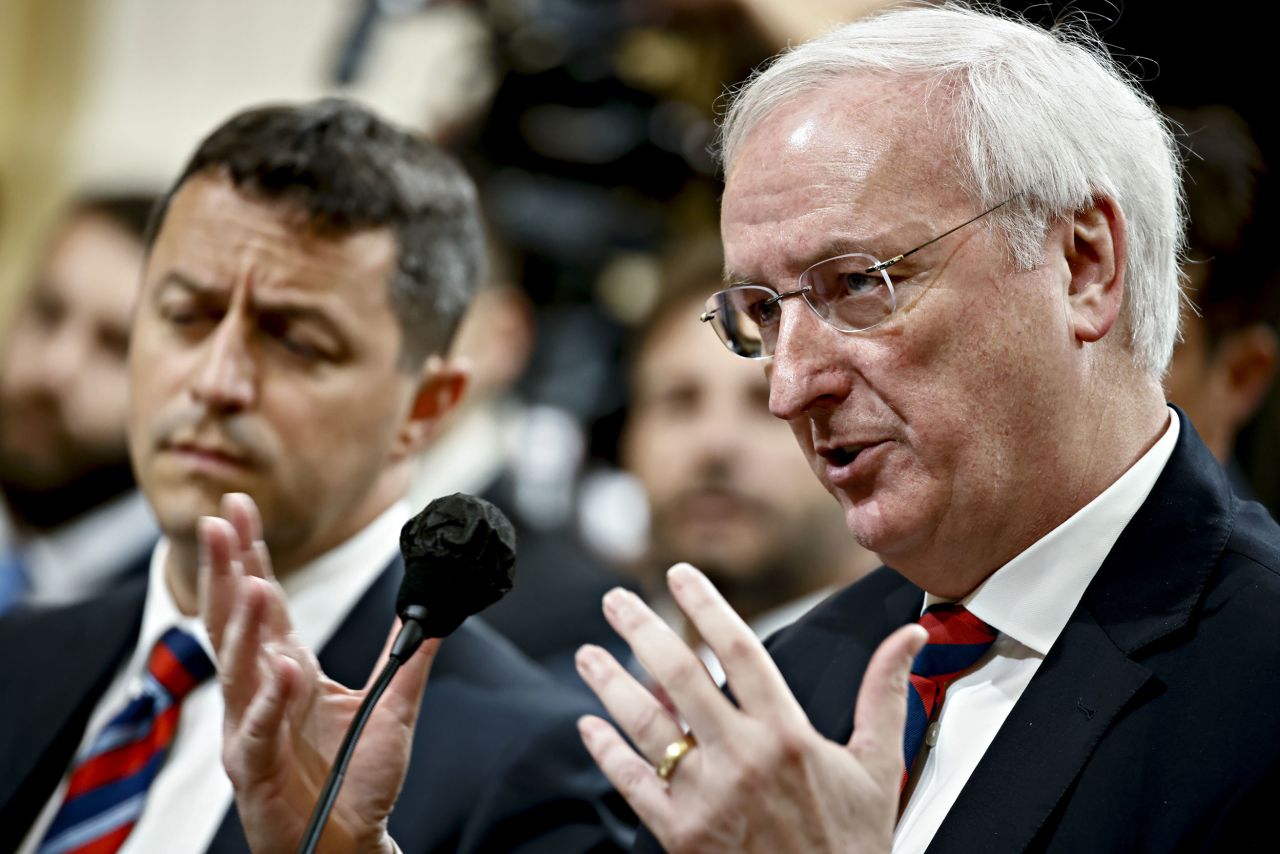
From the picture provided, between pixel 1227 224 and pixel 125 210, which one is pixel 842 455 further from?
pixel 125 210

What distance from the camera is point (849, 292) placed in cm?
176

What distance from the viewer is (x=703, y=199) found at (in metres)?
5.47

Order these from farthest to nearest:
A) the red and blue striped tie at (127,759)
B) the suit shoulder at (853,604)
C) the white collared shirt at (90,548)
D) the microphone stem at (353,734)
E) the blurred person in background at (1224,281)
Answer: the white collared shirt at (90,548) < the blurred person in background at (1224,281) < the red and blue striped tie at (127,759) < the suit shoulder at (853,604) < the microphone stem at (353,734)

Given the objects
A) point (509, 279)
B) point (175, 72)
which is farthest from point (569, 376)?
point (175, 72)

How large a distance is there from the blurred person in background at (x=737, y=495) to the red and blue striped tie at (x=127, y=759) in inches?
58.6

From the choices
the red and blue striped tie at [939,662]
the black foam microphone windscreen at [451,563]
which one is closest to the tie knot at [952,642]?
the red and blue striped tie at [939,662]

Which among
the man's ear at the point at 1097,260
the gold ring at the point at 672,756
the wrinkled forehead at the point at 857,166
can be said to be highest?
the wrinkled forehead at the point at 857,166

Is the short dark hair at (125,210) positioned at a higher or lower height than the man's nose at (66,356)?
higher

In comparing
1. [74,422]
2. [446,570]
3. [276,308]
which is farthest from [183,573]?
[74,422]

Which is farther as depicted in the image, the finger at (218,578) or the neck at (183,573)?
the neck at (183,573)

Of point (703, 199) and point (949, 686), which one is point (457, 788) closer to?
point (949, 686)

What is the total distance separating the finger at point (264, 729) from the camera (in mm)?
1782

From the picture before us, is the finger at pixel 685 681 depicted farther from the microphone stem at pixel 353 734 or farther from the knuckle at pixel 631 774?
the microphone stem at pixel 353 734

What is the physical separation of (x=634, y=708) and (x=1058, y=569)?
23.4 inches
